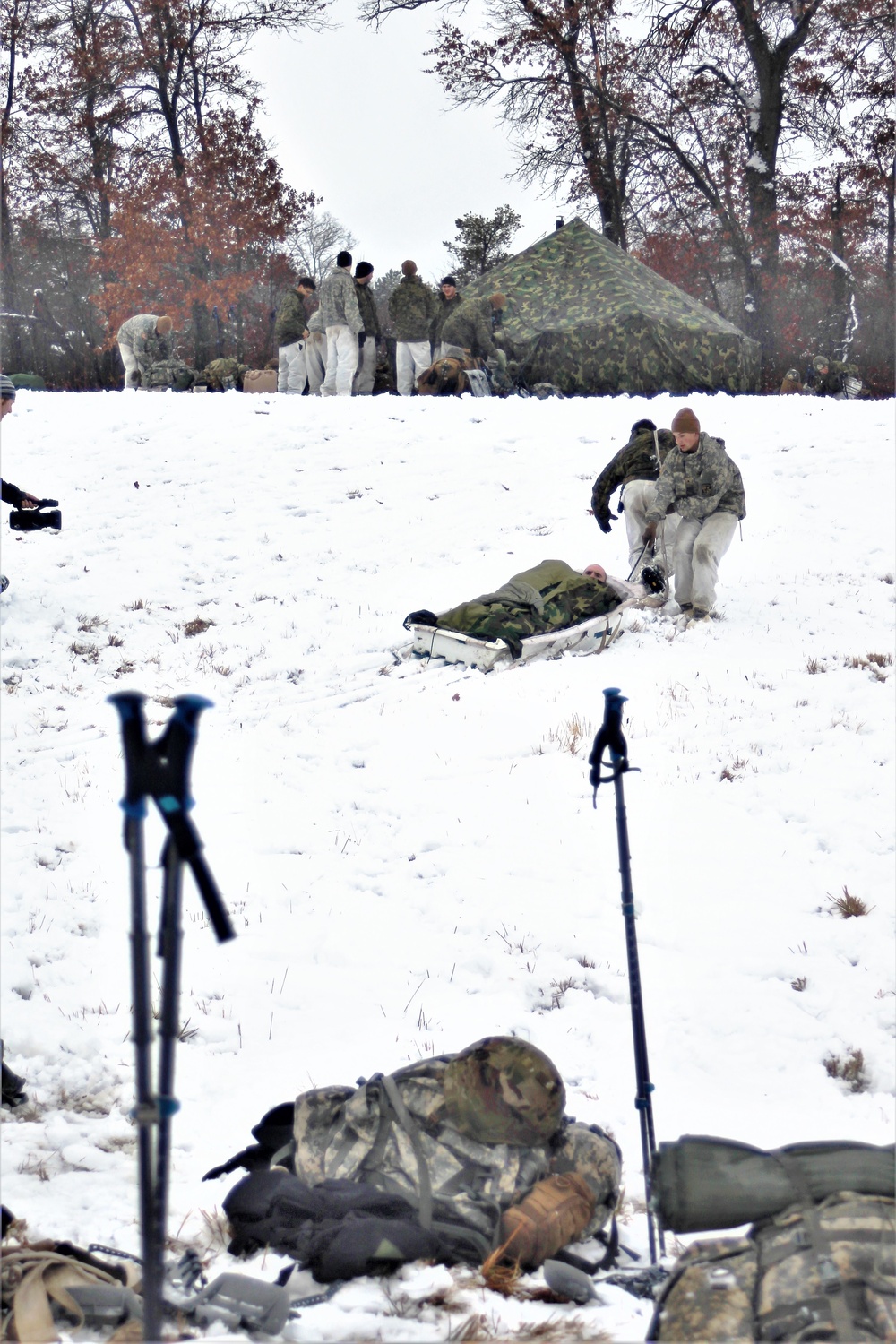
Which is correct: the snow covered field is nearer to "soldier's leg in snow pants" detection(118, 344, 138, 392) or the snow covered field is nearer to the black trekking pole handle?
the black trekking pole handle

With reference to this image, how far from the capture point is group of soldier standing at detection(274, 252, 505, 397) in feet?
50.2

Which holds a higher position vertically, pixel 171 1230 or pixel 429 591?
pixel 429 591

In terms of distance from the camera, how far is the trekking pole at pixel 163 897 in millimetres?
1539

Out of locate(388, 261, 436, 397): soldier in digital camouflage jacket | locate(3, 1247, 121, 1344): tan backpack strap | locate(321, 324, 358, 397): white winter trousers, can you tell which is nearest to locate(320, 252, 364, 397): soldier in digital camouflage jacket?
locate(321, 324, 358, 397): white winter trousers

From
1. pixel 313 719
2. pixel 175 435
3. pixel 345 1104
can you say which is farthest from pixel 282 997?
pixel 175 435

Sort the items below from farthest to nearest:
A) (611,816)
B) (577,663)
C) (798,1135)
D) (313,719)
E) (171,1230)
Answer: (577,663), (313,719), (611,816), (798,1135), (171,1230)

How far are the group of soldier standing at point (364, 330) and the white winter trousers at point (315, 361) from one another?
0.04 ft

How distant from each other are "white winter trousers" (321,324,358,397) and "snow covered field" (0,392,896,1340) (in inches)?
177

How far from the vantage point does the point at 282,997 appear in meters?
4.56

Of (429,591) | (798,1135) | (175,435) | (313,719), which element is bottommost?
(798,1135)

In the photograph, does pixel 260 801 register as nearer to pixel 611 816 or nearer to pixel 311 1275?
pixel 611 816

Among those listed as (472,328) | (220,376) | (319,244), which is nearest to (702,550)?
(472,328)

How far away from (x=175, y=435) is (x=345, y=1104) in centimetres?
1217

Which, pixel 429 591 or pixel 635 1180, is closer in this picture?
pixel 635 1180
